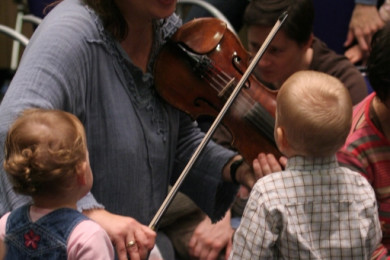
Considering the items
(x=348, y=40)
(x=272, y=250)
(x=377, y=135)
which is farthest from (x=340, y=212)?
(x=348, y=40)

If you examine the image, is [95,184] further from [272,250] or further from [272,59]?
[272,59]

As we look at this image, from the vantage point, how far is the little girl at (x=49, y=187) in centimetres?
100

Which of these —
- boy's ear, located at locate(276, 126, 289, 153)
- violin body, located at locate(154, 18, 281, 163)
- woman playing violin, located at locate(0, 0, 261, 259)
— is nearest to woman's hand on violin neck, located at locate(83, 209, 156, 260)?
woman playing violin, located at locate(0, 0, 261, 259)

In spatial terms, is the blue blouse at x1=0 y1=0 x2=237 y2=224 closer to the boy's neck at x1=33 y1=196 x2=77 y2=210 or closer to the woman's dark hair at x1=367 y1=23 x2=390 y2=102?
the boy's neck at x1=33 y1=196 x2=77 y2=210

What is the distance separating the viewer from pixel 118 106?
1287 mm

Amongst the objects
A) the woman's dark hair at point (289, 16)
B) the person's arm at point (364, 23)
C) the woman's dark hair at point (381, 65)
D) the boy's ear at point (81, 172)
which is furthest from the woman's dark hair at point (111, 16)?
the person's arm at point (364, 23)

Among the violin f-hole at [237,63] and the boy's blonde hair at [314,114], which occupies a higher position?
the boy's blonde hair at [314,114]

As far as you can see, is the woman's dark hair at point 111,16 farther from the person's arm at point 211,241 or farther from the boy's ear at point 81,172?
the person's arm at point 211,241

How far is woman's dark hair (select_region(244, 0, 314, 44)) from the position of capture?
1873 millimetres

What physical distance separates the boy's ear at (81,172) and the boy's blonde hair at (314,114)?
32 centimetres

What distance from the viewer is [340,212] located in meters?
1.12

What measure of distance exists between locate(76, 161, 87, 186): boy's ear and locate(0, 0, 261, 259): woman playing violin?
0.10 m

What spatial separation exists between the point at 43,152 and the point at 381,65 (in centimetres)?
68

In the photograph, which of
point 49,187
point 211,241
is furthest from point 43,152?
point 211,241
